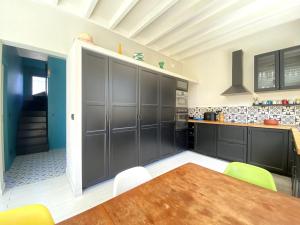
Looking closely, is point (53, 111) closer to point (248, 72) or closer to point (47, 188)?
point (47, 188)

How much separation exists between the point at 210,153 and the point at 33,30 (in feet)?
13.9

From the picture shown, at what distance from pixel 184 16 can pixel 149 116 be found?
1975 millimetres

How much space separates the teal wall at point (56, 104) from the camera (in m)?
4.20

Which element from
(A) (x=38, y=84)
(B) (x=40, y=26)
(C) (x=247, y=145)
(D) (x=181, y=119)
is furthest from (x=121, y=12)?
(A) (x=38, y=84)

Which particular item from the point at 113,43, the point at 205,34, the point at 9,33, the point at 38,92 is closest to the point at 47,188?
the point at 9,33

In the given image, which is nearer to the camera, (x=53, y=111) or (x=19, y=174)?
(x=19, y=174)

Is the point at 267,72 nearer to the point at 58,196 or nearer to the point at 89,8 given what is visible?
the point at 89,8

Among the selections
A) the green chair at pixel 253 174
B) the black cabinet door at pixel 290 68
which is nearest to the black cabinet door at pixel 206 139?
the black cabinet door at pixel 290 68

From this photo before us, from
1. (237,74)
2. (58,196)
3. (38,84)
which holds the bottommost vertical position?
(58,196)

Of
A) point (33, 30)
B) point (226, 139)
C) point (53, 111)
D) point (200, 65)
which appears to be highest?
point (200, 65)

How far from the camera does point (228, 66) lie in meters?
3.76

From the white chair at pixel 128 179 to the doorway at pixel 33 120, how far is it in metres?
2.17

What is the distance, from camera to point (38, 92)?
586 centimetres

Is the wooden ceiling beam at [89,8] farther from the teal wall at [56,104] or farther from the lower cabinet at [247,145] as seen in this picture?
the lower cabinet at [247,145]
